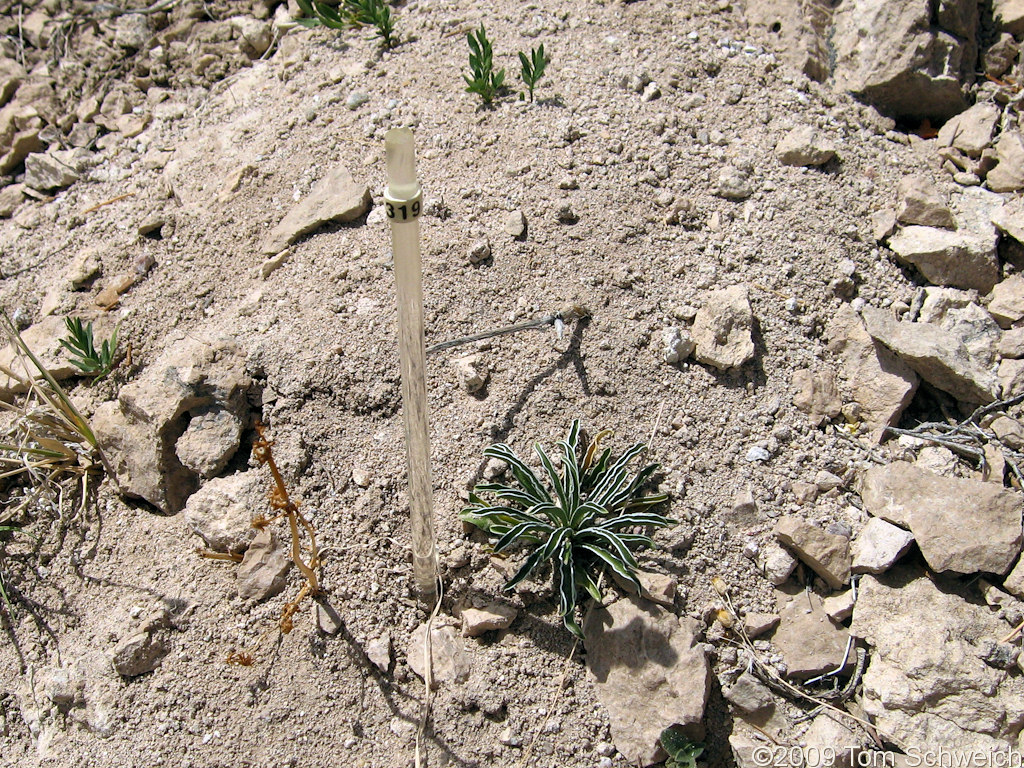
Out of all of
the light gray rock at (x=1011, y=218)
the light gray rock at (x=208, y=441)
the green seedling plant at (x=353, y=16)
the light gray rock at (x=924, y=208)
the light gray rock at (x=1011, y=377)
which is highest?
the green seedling plant at (x=353, y=16)

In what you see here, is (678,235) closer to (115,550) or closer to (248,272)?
(248,272)

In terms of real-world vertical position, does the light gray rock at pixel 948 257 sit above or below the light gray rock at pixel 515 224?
below

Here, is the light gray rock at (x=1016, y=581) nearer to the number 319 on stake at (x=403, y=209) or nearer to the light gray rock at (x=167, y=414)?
the number 319 on stake at (x=403, y=209)

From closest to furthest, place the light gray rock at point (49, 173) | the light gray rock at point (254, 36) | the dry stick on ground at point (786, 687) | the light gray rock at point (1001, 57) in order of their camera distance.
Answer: the dry stick on ground at point (786, 687)
the light gray rock at point (1001, 57)
the light gray rock at point (49, 173)
the light gray rock at point (254, 36)

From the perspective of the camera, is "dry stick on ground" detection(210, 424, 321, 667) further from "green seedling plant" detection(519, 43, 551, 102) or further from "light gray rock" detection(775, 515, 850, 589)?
"green seedling plant" detection(519, 43, 551, 102)

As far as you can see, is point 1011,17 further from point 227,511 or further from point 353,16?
point 227,511

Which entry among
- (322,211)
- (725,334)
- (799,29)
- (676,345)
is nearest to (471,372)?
(676,345)

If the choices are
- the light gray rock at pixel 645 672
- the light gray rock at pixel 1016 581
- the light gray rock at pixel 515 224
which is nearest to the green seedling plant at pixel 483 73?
the light gray rock at pixel 515 224
